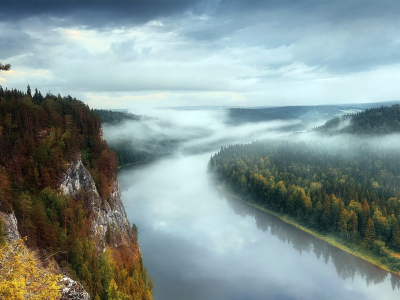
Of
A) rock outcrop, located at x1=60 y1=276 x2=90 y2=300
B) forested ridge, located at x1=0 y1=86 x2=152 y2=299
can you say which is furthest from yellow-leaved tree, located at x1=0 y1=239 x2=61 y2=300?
forested ridge, located at x1=0 y1=86 x2=152 y2=299

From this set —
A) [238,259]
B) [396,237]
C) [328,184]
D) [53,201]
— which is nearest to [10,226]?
[53,201]

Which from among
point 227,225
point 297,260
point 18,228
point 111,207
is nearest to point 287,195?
point 227,225

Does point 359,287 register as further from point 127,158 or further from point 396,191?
point 127,158

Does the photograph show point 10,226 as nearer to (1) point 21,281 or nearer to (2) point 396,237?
(1) point 21,281

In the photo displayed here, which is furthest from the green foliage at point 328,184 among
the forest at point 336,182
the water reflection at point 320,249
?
the water reflection at point 320,249

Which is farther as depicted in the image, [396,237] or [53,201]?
[396,237]

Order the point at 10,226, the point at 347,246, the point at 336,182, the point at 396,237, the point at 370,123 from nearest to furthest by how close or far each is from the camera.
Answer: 1. the point at 10,226
2. the point at 396,237
3. the point at 347,246
4. the point at 336,182
5. the point at 370,123

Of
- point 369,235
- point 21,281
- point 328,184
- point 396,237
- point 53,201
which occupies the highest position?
point 21,281

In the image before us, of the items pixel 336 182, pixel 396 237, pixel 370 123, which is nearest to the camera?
pixel 396 237
